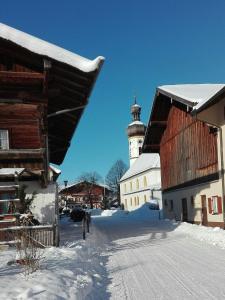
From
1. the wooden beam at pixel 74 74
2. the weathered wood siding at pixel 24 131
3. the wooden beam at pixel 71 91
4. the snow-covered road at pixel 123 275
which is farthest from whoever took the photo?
the wooden beam at pixel 71 91

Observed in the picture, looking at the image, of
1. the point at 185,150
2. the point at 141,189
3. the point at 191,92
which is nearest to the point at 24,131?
the point at 191,92

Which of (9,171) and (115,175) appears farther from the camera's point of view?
(115,175)

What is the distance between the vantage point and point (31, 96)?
49.0ft

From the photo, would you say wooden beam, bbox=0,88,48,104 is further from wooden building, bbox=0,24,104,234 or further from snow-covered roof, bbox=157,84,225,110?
snow-covered roof, bbox=157,84,225,110

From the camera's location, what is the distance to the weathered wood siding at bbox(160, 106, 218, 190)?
2092 centimetres

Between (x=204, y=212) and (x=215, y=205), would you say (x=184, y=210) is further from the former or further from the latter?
(x=215, y=205)

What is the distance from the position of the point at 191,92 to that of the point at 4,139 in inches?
465

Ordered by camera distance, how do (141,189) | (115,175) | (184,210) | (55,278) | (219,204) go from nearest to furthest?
(55,278) → (219,204) → (184,210) → (141,189) → (115,175)

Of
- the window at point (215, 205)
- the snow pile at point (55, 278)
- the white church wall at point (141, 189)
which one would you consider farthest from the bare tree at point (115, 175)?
the snow pile at point (55, 278)

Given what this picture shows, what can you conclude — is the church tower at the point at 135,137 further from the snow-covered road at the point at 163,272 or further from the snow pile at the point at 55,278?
the snow pile at the point at 55,278

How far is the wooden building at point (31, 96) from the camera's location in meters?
13.9

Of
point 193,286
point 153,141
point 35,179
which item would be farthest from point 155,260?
point 153,141

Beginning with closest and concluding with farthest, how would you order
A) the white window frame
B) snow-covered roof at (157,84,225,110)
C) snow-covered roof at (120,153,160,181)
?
the white window frame, snow-covered roof at (157,84,225,110), snow-covered roof at (120,153,160,181)

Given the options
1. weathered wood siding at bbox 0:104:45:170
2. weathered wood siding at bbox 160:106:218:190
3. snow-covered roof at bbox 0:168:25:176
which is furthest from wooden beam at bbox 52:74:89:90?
weathered wood siding at bbox 160:106:218:190
